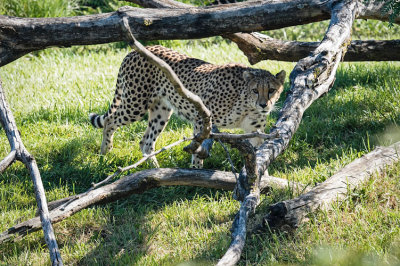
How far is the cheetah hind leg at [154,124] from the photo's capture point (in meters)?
5.77

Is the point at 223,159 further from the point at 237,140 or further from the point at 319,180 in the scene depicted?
the point at 237,140

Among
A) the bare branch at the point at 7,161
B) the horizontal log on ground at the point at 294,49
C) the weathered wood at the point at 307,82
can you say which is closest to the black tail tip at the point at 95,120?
the horizontal log on ground at the point at 294,49

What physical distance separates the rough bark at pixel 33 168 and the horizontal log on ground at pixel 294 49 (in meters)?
2.48

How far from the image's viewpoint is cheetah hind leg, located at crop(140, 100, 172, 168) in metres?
5.77

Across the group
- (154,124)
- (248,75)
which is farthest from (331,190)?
(154,124)

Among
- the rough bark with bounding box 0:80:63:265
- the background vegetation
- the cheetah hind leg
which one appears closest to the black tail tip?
the background vegetation

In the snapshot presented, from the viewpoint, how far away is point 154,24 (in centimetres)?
452

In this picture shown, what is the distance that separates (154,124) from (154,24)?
1.55 m

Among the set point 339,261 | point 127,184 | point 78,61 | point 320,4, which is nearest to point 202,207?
point 127,184

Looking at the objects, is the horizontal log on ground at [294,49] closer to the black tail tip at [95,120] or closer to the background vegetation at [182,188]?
the background vegetation at [182,188]

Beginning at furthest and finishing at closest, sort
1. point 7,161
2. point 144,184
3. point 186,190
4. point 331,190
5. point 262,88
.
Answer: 1. point 262,88
2. point 186,190
3. point 144,184
4. point 331,190
5. point 7,161

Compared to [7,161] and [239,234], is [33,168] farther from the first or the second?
[239,234]

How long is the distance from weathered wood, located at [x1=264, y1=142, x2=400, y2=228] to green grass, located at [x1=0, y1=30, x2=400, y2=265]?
0.22 feet

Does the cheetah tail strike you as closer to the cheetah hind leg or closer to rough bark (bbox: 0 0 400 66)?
the cheetah hind leg
